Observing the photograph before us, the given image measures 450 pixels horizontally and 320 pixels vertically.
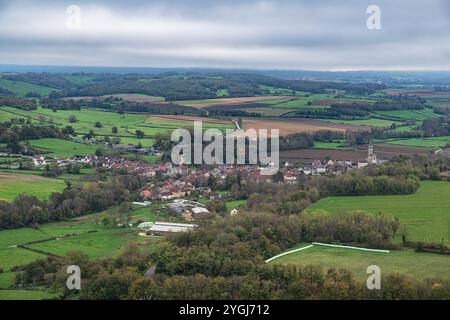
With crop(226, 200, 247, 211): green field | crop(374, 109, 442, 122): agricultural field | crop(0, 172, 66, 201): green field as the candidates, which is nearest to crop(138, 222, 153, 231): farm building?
crop(226, 200, 247, 211): green field

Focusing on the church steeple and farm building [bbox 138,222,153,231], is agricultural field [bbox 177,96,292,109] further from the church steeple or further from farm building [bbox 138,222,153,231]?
farm building [bbox 138,222,153,231]

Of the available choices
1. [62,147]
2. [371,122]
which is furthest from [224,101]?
[62,147]

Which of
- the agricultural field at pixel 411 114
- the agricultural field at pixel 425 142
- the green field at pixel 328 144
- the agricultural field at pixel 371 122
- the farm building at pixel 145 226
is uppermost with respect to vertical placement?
the agricultural field at pixel 411 114

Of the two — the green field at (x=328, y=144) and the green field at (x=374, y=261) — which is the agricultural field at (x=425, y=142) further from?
the green field at (x=374, y=261)

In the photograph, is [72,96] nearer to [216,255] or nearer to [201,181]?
[201,181]

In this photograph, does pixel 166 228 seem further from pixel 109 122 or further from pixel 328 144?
pixel 109 122

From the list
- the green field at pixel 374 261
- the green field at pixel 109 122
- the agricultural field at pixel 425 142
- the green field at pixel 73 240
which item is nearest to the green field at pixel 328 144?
the agricultural field at pixel 425 142
